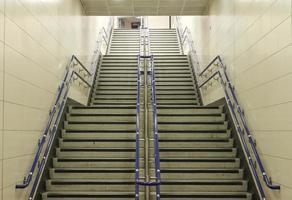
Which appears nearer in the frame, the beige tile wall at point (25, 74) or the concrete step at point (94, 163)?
the beige tile wall at point (25, 74)

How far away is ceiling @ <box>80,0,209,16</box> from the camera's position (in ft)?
29.3

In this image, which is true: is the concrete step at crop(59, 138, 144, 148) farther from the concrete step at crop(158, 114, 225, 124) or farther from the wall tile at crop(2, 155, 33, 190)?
the wall tile at crop(2, 155, 33, 190)

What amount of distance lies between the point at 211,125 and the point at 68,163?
256 cm

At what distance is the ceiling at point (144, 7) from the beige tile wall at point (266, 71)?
203 centimetres

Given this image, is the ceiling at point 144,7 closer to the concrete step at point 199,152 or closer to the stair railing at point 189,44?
the stair railing at point 189,44

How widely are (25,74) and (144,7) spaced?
5.04m

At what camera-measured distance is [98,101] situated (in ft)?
30.3

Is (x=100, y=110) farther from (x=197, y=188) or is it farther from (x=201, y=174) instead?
(x=197, y=188)

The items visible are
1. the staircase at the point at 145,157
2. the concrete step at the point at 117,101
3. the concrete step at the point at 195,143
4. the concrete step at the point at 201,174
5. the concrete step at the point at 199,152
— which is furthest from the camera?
the concrete step at the point at 117,101

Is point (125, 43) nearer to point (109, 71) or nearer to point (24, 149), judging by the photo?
point (109, 71)

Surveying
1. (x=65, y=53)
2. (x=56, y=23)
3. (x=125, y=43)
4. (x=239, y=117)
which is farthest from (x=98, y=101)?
(x=125, y=43)

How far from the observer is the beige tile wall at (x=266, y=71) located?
410cm

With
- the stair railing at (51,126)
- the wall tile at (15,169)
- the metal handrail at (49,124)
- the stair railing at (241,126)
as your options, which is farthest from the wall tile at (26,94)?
the stair railing at (241,126)

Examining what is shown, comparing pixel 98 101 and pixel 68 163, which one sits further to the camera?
pixel 98 101
